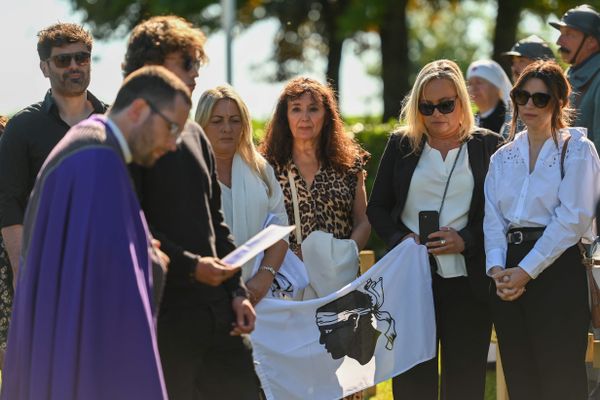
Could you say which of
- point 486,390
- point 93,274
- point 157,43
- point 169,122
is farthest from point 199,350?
point 486,390

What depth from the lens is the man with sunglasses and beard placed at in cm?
557

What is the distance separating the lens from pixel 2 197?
5586 mm

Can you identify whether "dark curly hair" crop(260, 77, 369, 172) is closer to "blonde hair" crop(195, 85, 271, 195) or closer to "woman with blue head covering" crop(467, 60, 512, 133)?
"blonde hair" crop(195, 85, 271, 195)

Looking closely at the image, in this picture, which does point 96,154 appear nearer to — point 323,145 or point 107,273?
point 107,273

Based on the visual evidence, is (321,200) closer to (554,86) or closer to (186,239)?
(554,86)

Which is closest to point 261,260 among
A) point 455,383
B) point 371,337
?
point 371,337

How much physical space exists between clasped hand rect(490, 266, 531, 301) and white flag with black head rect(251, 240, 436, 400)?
1.77 feet

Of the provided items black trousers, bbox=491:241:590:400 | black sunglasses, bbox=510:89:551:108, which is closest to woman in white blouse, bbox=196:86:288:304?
black trousers, bbox=491:241:590:400

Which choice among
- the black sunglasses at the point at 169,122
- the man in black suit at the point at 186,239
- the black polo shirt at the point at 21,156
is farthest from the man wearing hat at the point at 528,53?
the black sunglasses at the point at 169,122

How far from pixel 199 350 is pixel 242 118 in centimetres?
184

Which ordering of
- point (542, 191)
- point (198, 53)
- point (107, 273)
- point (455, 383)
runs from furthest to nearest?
1. point (455, 383)
2. point (542, 191)
3. point (198, 53)
4. point (107, 273)

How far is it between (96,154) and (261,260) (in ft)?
6.97

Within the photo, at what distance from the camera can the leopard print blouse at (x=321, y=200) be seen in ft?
20.2

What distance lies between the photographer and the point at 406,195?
20.0 feet
